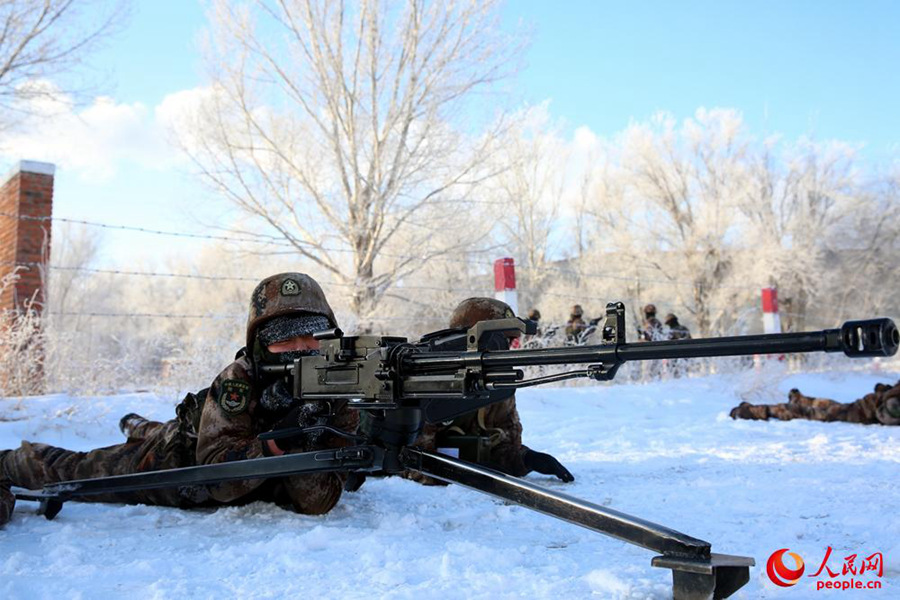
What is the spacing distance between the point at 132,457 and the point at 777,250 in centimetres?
2356

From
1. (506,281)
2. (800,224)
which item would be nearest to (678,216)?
(800,224)

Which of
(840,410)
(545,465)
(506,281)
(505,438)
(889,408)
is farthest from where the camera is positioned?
(506,281)

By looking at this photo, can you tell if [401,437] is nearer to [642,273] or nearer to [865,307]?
[642,273]

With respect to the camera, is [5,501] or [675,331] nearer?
[5,501]

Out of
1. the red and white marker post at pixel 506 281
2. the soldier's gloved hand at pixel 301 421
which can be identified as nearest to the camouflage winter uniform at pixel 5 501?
the soldier's gloved hand at pixel 301 421

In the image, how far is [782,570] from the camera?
195 centimetres

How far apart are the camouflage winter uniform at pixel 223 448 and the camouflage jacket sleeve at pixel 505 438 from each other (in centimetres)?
92

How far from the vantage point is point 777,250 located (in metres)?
23.2

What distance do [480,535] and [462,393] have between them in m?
0.89

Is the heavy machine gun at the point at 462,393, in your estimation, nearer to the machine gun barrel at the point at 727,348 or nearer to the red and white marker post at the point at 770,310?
the machine gun barrel at the point at 727,348

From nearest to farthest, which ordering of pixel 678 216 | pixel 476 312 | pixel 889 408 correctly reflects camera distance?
pixel 476 312
pixel 889 408
pixel 678 216

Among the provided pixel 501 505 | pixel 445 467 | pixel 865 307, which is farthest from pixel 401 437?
pixel 865 307

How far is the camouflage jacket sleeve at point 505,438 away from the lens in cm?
365

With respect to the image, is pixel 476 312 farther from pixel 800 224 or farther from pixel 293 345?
pixel 800 224
